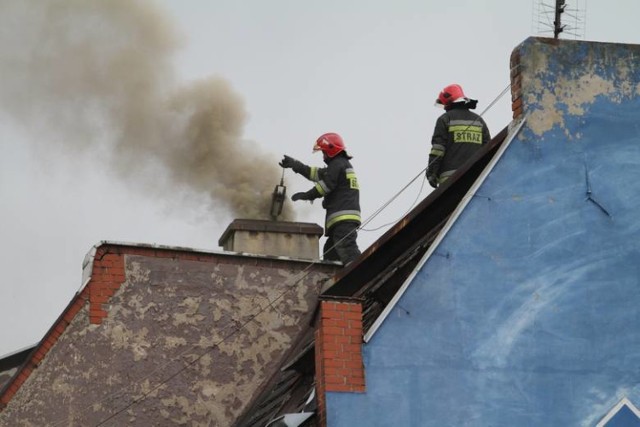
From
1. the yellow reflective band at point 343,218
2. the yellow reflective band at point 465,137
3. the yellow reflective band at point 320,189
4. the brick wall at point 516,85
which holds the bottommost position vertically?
the brick wall at point 516,85

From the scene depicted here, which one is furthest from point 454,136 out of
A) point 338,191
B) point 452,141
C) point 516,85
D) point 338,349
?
point 338,349

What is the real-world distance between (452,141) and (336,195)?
164 centimetres

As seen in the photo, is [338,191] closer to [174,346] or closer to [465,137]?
[465,137]

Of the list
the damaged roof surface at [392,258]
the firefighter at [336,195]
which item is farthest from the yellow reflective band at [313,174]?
the damaged roof surface at [392,258]

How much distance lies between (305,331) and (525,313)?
13.5ft

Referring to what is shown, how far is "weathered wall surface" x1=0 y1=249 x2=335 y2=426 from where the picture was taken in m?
17.0

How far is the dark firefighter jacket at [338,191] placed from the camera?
19.2 meters

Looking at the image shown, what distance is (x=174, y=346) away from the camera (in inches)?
693

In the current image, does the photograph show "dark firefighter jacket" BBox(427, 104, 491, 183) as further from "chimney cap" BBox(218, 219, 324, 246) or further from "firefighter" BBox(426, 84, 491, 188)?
"chimney cap" BBox(218, 219, 324, 246)

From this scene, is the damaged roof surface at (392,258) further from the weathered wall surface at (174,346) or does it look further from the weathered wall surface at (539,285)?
the weathered wall surface at (174,346)

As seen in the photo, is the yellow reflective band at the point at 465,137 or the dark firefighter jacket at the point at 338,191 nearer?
the yellow reflective band at the point at 465,137

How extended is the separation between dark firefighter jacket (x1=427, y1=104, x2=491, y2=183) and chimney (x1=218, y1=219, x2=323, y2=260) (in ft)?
6.09

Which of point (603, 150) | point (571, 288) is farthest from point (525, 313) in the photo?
point (603, 150)

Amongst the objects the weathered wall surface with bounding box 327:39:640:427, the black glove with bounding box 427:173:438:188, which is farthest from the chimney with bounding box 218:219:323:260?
the weathered wall surface with bounding box 327:39:640:427
